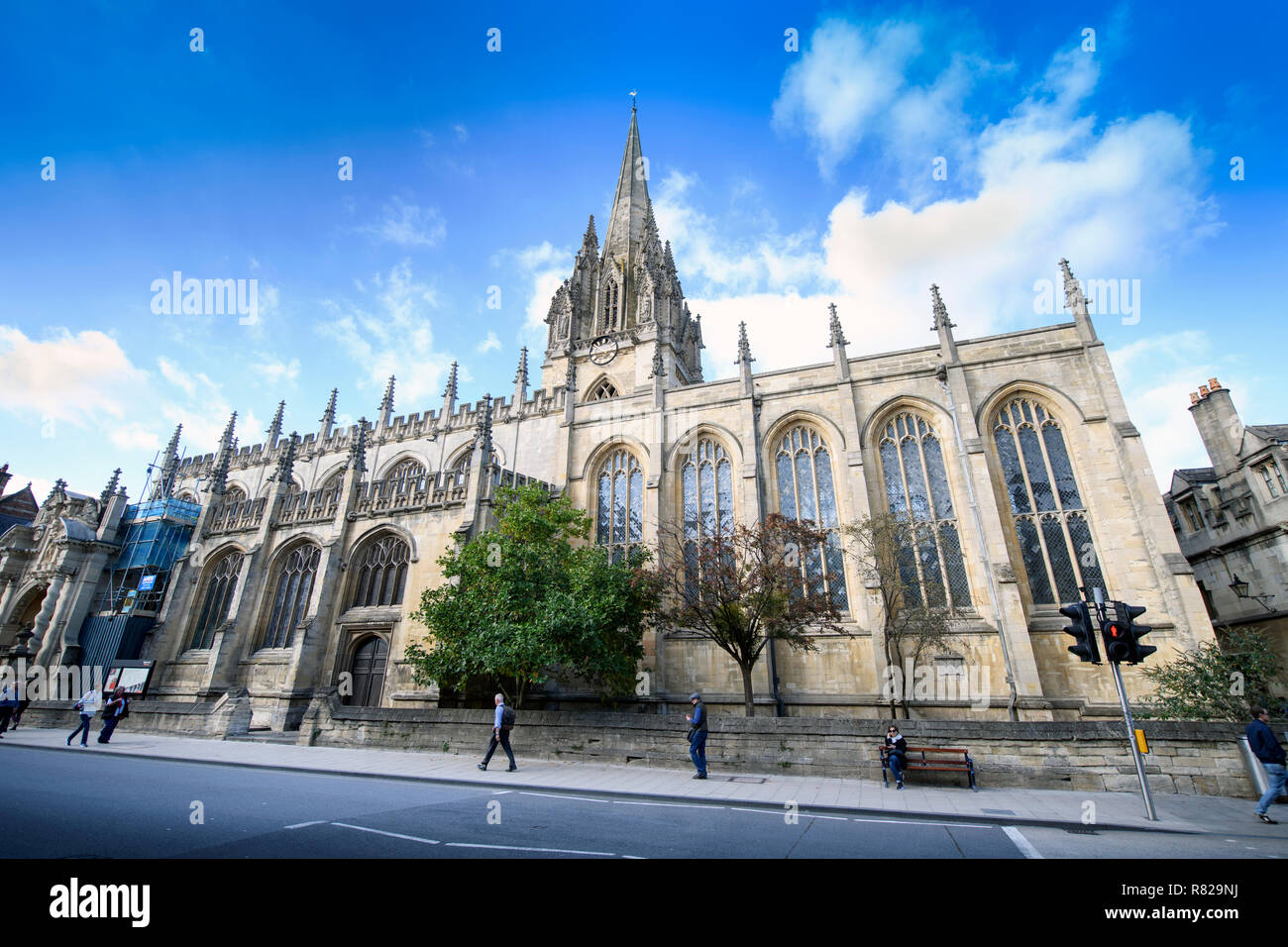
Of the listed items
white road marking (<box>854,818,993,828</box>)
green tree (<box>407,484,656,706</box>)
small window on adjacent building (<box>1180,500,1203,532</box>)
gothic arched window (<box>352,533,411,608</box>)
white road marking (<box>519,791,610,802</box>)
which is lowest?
white road marking (<box>854,818,993,828</box>)

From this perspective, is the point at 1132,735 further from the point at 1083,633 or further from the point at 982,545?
the point at 982,545

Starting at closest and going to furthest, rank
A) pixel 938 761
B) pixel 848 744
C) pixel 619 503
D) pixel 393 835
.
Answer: pixel 393 835 → pixel 938 761 → pixel 848 744 → pixel 619 503

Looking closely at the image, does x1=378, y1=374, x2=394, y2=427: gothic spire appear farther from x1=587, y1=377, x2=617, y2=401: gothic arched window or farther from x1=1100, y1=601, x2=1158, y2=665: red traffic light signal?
x1=1100, y1=601, x2=1158, y2=665: red traffic light signal

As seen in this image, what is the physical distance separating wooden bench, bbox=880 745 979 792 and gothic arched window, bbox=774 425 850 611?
757 cm

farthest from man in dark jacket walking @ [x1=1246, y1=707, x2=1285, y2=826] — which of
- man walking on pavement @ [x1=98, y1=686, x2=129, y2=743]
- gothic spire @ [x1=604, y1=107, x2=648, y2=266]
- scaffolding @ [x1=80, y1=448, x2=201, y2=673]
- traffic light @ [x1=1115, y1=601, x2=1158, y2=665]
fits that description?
gothic spire @ [x1=604, y1=107, x2=648, y2=266]

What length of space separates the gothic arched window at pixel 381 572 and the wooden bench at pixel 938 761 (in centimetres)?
1664

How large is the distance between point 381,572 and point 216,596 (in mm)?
9369

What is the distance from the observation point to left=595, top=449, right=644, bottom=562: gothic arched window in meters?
22.4

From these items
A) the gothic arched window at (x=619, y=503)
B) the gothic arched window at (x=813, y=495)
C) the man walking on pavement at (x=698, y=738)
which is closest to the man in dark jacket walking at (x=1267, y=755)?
the man walking on pavement at (x=698, y=738)

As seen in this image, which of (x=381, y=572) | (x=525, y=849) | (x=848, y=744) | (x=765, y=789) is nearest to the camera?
(x=525, y=849)

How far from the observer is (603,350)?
3503cm

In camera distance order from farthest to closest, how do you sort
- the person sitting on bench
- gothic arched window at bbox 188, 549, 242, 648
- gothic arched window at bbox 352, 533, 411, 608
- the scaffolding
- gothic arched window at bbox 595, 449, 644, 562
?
gothic arched window at bbox 188, 549, 242, 648
the scaffolding
gothic arched window at bbox 595, 449, 644, 562
gothic arched window at bbox 352, 533, 411, 608
the person sitting on bench

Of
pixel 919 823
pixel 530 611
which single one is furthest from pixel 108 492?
pixel 919 823

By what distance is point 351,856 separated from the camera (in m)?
4.83
